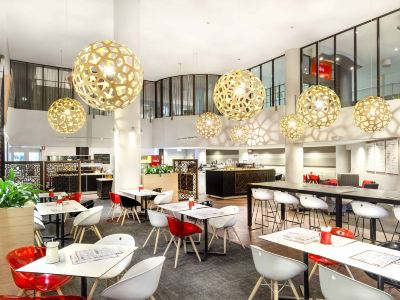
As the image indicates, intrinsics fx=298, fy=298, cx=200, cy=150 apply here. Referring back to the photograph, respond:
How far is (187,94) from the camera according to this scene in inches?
537

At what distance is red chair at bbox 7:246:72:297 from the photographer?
2699 mm

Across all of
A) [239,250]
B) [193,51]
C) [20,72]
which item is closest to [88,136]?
[20,72]

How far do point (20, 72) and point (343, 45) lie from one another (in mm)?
11435

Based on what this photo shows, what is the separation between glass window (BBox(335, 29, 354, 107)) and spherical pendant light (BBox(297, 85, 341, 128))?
4.15 m

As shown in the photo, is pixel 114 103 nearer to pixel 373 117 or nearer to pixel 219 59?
pixel 373 117

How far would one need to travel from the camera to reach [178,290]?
367 centimetres

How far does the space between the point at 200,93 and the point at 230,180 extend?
453 centimetres

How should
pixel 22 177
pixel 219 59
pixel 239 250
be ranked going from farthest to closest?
pixel 219 59 < pixel 22 177 < pixel 239 250

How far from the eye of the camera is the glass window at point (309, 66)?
990 cm

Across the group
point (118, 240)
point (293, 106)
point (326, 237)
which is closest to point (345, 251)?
point (326, 237)

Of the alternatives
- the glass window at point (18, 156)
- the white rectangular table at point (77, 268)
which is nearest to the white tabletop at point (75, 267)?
the white rectangular table at point (77, 268)

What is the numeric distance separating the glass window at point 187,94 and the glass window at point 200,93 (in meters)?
0.24

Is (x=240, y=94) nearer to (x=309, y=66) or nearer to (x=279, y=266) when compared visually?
(x=279, y=266)

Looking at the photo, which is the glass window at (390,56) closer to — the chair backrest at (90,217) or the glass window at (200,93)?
the glass window at (200,93)
